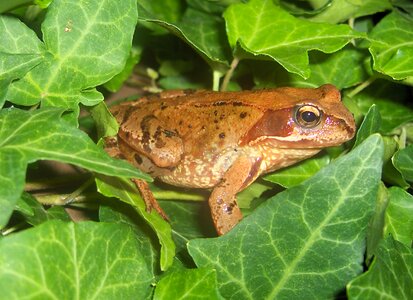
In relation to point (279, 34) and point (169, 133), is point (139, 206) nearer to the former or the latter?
point (169, 133)

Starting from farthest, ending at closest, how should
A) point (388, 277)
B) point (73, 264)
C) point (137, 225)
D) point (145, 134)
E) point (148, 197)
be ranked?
1. point (145, 134)
2. point (148, 197)
3. point (137, 225)
4. point (388, 277)
5. point (73, 264)

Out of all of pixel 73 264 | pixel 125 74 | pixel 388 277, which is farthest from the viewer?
pixel 125 74

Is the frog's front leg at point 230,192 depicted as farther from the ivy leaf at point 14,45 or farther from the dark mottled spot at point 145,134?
the ivy leaf at point 14,45

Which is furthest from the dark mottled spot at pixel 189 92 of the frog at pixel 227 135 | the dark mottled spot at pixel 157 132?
the dark mottled spot at pixel 157 132

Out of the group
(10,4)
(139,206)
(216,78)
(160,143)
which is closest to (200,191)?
(160,143)

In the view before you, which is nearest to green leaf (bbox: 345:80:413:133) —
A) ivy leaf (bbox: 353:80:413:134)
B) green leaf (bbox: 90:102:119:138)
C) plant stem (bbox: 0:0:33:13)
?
ivy leaf (bbox: 353:80:413:134)

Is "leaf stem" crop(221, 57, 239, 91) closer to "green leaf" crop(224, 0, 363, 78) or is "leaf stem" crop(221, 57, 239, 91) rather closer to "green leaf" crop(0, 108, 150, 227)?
"green leaf" crop(224, 0, 363, 78)

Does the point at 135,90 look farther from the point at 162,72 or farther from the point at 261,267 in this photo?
the point at 261,267
